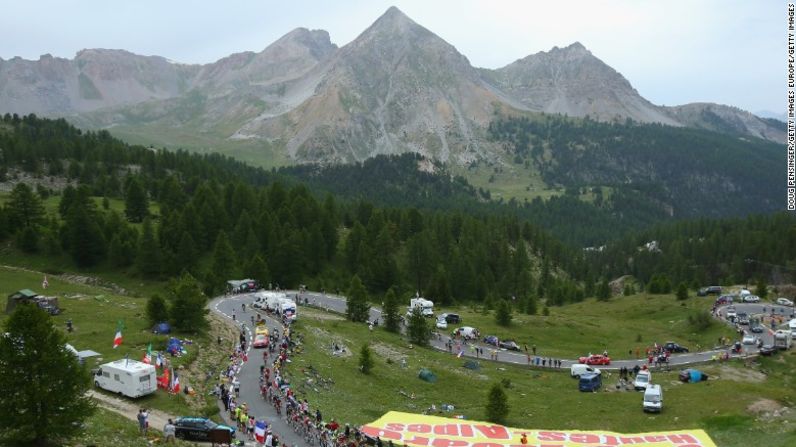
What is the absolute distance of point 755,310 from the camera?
387 feet

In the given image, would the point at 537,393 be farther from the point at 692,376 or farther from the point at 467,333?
the point at 467,333

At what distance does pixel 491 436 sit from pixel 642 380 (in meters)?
29.7

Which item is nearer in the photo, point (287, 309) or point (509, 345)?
point (287, 309)

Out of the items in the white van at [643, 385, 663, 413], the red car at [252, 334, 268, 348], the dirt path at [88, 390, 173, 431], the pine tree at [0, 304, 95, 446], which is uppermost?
the pine tree at [0, 304, 95, 446]

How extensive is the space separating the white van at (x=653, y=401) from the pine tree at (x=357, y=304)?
45.1m

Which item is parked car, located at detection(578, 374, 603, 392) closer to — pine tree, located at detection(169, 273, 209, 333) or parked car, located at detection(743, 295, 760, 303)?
pine tree, located at detection(169, 273, 209, 333)

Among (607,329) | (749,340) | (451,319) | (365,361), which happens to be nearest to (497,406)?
(365,361)

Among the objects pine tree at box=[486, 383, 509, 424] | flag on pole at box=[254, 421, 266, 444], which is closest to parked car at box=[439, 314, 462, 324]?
pine tree at box=[486, 383, 509, 424]

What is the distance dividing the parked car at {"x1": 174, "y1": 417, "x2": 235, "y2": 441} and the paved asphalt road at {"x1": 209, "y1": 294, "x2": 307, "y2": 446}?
9.74ft

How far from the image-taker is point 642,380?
75188 millimetres

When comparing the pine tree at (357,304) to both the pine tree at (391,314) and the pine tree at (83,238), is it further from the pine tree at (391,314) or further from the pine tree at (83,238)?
the pine tree at (83,238)

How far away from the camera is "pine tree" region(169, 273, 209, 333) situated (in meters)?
72.6

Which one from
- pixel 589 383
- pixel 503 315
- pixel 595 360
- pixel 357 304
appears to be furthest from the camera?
pixel 503 315

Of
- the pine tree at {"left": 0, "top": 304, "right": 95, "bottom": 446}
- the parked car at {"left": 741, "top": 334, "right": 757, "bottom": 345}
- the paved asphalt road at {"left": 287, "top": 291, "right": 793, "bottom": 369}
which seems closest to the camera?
the pine tree at {"left": 0, "top": 304, "right": 95, "bottom": 446}
